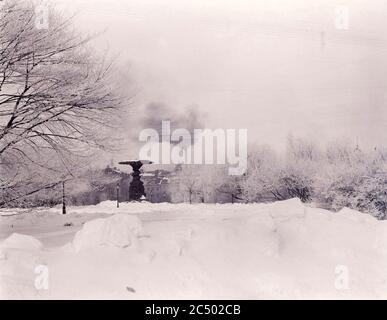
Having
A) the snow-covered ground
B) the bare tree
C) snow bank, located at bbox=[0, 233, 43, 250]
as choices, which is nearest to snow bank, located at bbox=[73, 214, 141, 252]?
the snow-covered ground

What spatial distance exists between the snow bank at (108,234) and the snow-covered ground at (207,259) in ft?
0.05

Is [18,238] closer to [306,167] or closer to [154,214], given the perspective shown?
[154,214]

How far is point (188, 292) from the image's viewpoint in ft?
20.8

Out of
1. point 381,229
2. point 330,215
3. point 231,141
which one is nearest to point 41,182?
point 231,141

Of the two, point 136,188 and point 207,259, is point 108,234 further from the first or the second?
point 136,188

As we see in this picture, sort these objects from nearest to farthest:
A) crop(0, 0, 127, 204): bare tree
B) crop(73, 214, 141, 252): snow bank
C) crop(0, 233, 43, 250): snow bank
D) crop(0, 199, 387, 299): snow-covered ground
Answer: crop(0, 199, 387, 299): snow-covered ground
crop(73, 214, 141, 252): snow bank
crop(0, 233, 43, 250): snow bank
crop(0, 0, 127, 204): bare tree

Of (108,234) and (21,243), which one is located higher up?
(108,234)

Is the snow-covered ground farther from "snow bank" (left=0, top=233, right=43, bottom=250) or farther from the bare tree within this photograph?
the bare tree

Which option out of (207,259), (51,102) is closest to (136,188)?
(51,102)

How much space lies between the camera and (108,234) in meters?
6.84

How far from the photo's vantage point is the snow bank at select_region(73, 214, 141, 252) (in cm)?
680

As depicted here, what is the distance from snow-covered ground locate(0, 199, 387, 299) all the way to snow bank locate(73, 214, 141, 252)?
0.05ft

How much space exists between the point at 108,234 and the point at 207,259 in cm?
156

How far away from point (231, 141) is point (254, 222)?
1.93m
